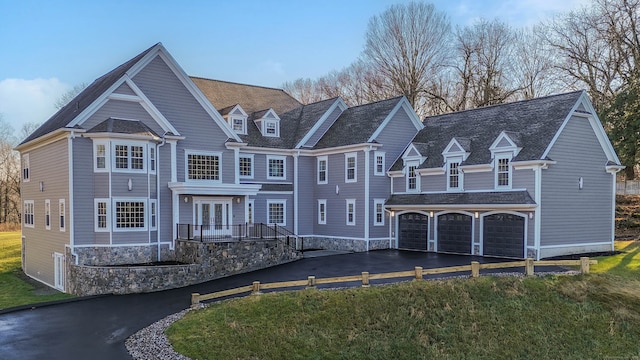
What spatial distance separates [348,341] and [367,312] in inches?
58.8

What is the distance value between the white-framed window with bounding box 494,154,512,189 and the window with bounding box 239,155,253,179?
13516 mm

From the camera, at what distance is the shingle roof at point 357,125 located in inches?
1155

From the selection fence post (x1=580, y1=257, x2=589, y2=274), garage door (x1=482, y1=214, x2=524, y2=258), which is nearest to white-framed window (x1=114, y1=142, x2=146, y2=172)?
garage door (x1=482, y1=214, x2=524, y2=258)

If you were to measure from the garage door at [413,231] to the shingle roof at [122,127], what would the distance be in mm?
14355

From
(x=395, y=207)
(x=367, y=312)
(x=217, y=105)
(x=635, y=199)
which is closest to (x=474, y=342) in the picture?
(x=367, y=312)

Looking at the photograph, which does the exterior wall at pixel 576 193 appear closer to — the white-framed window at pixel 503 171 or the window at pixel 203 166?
the white-framed window at pixel 503 171

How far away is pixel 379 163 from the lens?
29156 mm

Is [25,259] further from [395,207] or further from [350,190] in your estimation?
[395,207]

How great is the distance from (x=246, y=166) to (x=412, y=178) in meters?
9.58

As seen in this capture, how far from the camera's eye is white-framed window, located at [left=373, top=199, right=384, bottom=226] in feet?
94.6

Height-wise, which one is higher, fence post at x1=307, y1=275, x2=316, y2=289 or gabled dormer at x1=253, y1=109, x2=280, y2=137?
gabled dormer at x1=253, y1=109, x2=280, y2=137

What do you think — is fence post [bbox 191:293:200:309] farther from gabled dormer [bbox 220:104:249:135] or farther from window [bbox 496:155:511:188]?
window [bbox 496:155:511:188]

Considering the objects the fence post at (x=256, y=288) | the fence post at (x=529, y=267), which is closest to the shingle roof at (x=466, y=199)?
the fence post at (x=529, y=267)

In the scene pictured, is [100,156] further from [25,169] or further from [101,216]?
[25,169]
